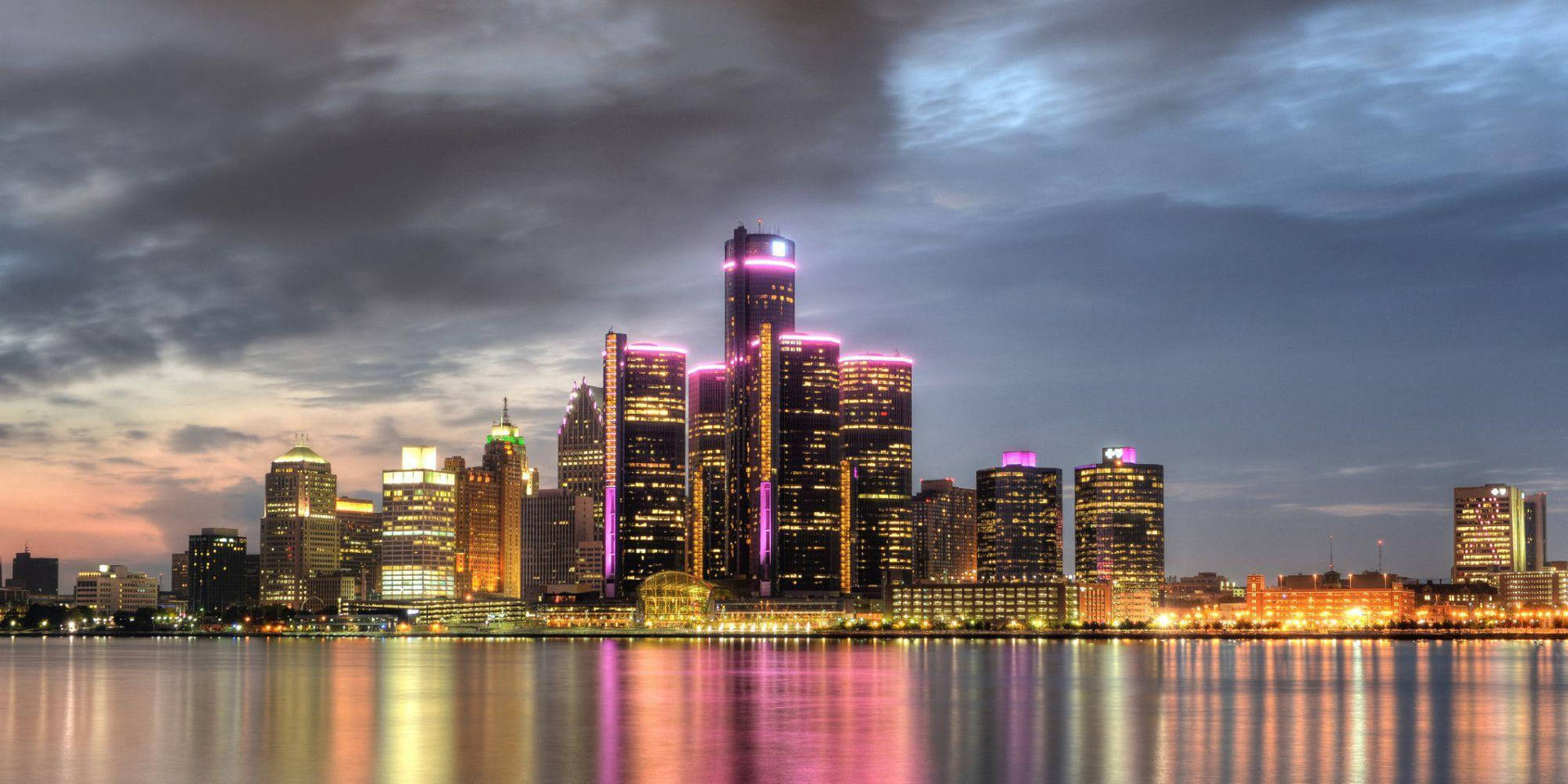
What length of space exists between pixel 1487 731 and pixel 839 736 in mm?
34487

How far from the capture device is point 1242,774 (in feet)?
211

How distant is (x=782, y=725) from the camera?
275 ft

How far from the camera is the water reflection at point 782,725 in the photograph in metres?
65.7

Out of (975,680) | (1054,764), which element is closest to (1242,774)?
(1054,764)

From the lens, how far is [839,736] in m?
77.7

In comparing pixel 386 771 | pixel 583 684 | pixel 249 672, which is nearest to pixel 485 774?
pixel 386 771

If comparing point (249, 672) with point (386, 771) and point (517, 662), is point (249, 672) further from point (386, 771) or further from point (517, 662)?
point (386, 771)

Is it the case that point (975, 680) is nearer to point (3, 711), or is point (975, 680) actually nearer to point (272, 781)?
point (3, 711)

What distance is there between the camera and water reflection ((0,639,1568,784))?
65688 millimetres

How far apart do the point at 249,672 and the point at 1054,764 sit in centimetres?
10240

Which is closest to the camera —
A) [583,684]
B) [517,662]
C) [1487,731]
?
[1487,731]

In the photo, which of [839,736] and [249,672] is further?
[249,672]

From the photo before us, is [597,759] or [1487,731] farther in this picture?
[1487,731]

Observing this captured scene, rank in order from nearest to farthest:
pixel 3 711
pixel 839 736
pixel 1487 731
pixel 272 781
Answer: pixel 272 781 < pixel 839 736 < pixel 1487 731 < pixel 3 711
